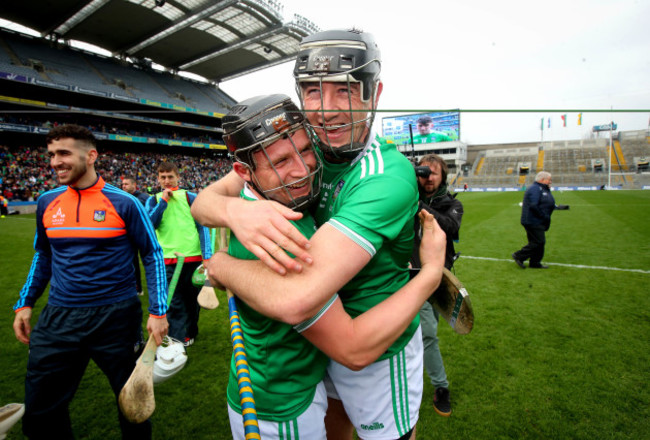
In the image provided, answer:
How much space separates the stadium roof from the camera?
92.2 feet

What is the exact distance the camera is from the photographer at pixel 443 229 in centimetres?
336

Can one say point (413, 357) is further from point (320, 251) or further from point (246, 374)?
point (320, 251)

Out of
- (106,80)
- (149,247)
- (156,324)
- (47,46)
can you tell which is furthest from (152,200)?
(47,46)

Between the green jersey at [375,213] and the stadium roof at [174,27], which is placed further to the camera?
the stadium roof at [174,27]

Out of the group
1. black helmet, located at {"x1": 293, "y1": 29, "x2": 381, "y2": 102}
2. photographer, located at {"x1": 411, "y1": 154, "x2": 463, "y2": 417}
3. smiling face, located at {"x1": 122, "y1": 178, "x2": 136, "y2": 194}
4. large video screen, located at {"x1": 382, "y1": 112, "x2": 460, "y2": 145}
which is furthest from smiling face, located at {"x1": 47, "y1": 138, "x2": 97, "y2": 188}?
large video screen, located at {"x1": 382, "y1": 112, "x2": 460, "y2": 145}

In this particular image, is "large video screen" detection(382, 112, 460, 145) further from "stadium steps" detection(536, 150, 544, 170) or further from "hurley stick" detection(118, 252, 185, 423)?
"hurley stick" detection(118, 252, 185, 423)

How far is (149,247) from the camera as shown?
119 inches

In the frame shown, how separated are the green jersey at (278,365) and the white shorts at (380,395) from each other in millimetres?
264

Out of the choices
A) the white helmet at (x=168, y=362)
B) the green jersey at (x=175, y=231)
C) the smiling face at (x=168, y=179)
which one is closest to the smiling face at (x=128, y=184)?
the smiling face at (x=168, y=179)

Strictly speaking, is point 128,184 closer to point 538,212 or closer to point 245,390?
point 245,390

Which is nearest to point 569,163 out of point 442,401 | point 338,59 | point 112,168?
point 442,401

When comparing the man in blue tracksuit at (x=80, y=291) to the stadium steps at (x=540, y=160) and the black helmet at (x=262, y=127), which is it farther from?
the stadium steps at (x=540, y=160)

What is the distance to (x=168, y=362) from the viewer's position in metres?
2.83

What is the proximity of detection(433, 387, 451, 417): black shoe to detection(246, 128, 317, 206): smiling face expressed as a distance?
3.01 meters
